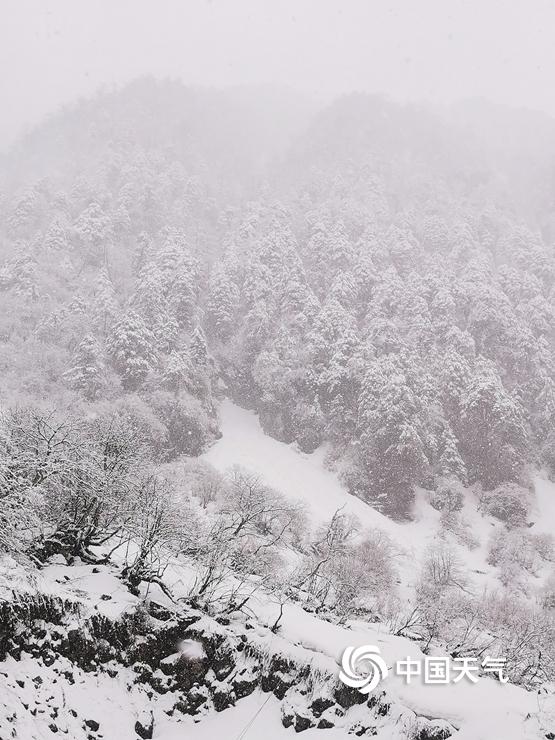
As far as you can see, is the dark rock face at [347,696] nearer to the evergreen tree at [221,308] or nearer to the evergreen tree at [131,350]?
the evergreen tree at [131,350]

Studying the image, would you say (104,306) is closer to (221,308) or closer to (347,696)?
(221,308)

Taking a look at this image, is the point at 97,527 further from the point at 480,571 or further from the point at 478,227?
the point at 478,227

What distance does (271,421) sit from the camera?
48.8 m

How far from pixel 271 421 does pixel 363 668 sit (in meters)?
36.1

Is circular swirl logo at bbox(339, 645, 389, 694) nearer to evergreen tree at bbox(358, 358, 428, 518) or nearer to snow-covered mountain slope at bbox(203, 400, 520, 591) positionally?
snow-covered mountain slope at bbox(203, 400, 520, 591)

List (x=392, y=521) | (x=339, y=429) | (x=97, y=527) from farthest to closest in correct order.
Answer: (x=339, y=429), (x=392, y=521), (x=97, y=527)

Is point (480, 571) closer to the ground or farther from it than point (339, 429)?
closer to the ground

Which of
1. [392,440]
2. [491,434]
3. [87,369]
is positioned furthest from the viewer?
[491,434]

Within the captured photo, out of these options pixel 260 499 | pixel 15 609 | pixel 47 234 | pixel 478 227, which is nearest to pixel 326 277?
pixel 478 227

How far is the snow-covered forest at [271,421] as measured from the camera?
1295 centimetres

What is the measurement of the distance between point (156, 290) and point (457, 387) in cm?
3059

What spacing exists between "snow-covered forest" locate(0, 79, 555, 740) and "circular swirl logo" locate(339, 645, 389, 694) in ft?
1.12

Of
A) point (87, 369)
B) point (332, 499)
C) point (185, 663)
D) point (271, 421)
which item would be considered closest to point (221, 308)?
point (271, 421)

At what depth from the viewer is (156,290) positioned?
Answer: 50.9 metres
